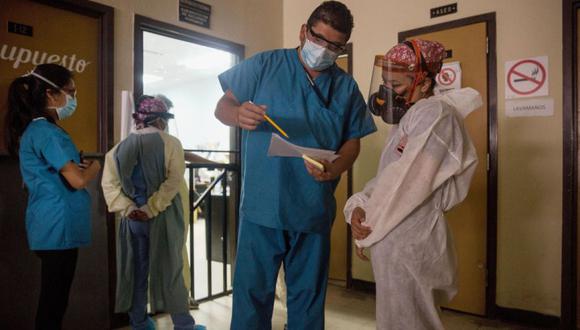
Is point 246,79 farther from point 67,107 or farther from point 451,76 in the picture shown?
point 451,76

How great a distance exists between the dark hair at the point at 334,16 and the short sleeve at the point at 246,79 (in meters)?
0.22

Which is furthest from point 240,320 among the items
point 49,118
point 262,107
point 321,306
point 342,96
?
point 49,118

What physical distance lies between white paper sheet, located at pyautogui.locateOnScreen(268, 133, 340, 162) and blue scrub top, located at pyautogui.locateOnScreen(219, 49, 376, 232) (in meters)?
0.07

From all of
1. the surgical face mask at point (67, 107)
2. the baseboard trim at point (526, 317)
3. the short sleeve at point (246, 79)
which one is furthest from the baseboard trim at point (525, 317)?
the surgical face mask at point (67, 107)

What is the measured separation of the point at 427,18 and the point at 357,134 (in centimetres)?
184

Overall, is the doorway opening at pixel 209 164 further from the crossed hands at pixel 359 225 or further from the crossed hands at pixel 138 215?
the crossed hands at pixel 359 225

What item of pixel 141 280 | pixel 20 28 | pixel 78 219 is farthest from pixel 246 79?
pixel 20 28

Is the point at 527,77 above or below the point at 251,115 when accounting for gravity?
above

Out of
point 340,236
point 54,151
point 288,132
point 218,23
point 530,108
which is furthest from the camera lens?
point 340,236

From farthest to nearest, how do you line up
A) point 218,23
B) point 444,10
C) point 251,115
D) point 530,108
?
point 218,23, point 444,10, point 530,108, point 251,115

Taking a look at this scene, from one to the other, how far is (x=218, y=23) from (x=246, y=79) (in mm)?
1910

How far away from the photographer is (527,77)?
246cm

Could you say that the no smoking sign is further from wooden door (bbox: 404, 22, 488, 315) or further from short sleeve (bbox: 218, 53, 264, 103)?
short sleeve (bbox: 218, 53, 264, 103)

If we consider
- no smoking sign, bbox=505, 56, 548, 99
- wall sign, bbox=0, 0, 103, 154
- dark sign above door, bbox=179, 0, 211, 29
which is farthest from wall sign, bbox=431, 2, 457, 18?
wall sign, bbox=0, 0, 103, 154
